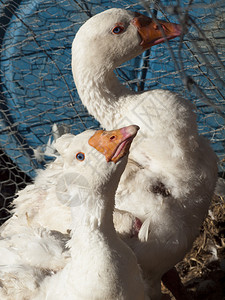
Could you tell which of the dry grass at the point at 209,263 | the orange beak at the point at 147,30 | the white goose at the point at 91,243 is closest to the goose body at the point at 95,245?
the white goose at the point at 91,243

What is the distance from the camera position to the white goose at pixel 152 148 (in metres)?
2.10

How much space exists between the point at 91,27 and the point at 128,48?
0.22 metres

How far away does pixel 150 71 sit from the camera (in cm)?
322

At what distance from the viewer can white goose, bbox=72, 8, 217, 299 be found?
2.10 metres

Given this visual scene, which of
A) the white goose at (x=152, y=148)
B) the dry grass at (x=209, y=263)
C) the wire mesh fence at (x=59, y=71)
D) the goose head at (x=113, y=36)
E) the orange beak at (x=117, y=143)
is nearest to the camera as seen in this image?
the orange beak at (x=117, y=143)

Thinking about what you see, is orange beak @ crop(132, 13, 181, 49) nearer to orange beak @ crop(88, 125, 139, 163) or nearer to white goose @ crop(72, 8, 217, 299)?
white goose @ crop(72, 8, 217, 299)

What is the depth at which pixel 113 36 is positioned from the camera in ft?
7.47

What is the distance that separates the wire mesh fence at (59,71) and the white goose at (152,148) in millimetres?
712

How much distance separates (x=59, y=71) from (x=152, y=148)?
129cm

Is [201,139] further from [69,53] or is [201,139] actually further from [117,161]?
[69,53]

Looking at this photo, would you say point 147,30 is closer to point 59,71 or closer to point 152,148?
point 152,148

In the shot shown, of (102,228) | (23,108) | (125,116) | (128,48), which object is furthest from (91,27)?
(23,108)

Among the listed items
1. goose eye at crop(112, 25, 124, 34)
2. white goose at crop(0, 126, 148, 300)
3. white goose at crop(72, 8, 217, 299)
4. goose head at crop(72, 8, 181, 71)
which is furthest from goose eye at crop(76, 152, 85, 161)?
goose eye at crop(112, 25, 124, 34)

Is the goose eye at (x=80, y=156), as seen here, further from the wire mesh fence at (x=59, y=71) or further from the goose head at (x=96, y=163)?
the wire mesh fence at (x=59, y=71)
